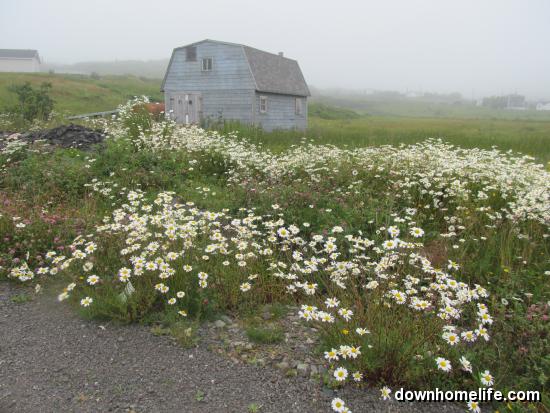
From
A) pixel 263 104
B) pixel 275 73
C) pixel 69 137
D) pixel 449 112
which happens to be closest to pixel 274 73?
pixel 275 73

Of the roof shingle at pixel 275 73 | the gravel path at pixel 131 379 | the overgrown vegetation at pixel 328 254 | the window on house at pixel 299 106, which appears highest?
the roof shingle at pixel 275 73

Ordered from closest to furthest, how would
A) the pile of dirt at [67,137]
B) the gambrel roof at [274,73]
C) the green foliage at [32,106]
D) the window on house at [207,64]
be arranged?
the pile of dirt at [67,137]
the green foliage at [32,106]
the gambrel roof at [274,73]
the window on house at [207,64]

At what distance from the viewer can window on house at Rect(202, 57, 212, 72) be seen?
2489 centimetres

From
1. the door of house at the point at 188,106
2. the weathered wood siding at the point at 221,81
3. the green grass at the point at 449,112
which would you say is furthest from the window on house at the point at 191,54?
the green grass at the point at 449,112

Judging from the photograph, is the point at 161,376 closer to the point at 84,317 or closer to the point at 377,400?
the point at 84,317

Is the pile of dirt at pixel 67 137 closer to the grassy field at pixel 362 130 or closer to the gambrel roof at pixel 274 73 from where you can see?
the grassy field at pixel 362 130

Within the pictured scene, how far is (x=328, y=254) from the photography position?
4.91m

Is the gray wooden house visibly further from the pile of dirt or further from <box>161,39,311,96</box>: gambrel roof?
the pile of dirt

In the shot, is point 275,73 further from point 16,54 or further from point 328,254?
point 16,54

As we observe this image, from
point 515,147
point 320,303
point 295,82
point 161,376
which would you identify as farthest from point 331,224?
point 295,82

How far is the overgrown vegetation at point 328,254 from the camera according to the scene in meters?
3.14

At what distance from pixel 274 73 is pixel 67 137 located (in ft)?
60.1

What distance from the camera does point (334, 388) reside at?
3033 mm

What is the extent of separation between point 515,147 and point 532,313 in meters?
14.6
